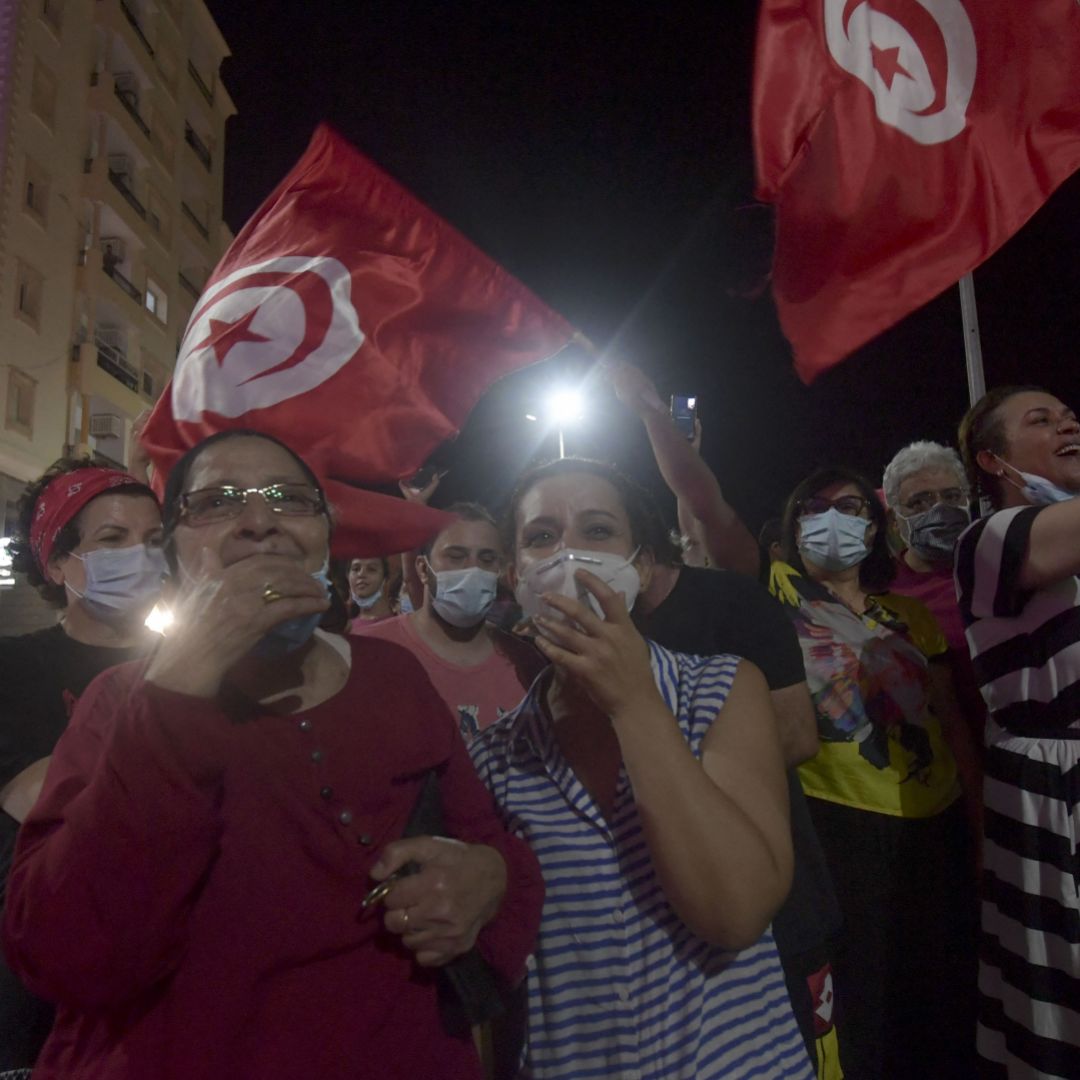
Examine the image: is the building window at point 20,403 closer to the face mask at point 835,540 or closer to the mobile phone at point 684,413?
the mobile phone at point 684,413

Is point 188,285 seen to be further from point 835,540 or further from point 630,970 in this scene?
point 630,970

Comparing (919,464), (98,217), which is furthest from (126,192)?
(919,464)

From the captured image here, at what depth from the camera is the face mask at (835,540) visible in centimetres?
386

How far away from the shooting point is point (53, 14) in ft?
74.3

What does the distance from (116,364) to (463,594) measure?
24.4m

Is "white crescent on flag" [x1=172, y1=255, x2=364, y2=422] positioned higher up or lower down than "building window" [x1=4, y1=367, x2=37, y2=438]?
lower down

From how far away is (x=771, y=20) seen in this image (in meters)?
4.01

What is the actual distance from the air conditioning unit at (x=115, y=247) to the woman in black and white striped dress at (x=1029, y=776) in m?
28.1

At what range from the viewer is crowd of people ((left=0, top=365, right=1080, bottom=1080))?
1506 millimetres

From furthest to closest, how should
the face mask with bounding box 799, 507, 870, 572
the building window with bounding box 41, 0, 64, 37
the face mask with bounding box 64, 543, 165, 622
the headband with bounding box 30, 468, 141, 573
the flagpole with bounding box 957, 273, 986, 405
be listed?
the building window with bounding box 41, 0, 64, 37
the flagpole with bounding box 957, 273, 986, 405
the face mask with bounding box 799, 507, 870, 572
the headband with bounding box 30, 468, 141, 573
the face mask with bounding box 64, 543, 165, 622

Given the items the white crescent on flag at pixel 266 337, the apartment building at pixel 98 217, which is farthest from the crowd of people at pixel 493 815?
the apartment building at pixel 98 217

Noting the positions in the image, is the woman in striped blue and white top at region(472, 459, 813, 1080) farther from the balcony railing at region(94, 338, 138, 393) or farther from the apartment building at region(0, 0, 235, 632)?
the balcony railing at region(94, 338, 138, 393)

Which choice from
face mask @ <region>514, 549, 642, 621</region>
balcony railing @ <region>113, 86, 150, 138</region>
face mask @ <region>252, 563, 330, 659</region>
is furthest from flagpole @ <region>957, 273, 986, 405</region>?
balcony railing @ <region>113, 86, 150, 138</region>

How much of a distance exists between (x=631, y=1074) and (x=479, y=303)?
321 centimetres
